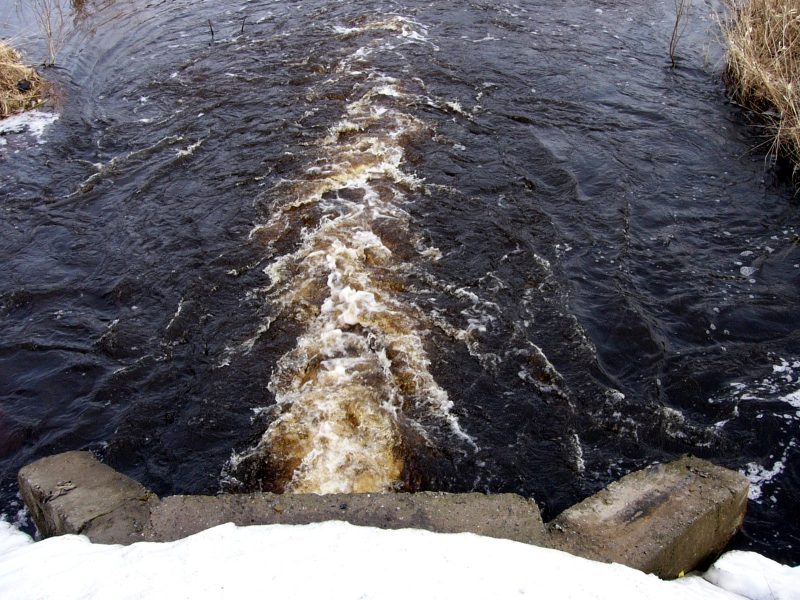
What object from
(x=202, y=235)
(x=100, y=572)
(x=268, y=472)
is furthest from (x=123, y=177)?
(x=100, y=572)

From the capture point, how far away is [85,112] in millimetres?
10031

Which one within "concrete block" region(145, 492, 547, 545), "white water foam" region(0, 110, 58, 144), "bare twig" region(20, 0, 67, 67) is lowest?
"concrete block" region(145, 492, 547, 545)

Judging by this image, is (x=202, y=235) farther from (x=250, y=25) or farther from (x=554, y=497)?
(x=250, y=25)

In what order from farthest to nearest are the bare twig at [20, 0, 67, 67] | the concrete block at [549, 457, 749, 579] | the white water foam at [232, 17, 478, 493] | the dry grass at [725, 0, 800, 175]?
the bare twig at [20, 0, 67, 67] → the dry grass at [725, 0, 800, 175] → the white water foam at [232, 17, 478, 493] → the concrete block at [549, 457, 749, 579]

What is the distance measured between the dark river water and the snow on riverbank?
3.35 feet

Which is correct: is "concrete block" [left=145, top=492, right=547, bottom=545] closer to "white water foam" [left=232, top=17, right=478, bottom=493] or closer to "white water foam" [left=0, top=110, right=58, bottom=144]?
"white water foam" [left=232, top=17, right=478, bottom=493]

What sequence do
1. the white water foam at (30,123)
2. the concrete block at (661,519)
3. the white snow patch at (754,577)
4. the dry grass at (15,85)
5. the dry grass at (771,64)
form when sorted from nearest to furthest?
the white snow patch at (754,577)
the concrete block at (661,519)
the dry grass at (771,64)
the white water foam at (30,123)
the dry grass at (15,85)

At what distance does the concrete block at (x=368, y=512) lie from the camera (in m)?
3.88

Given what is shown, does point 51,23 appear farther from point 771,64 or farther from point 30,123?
point 771,64

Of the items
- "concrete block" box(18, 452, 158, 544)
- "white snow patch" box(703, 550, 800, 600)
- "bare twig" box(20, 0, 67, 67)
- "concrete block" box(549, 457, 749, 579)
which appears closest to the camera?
"white snow patch" box(703, 550, 800, 600)

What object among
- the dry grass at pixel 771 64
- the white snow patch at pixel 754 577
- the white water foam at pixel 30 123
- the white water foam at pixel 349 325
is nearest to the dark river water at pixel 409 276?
the white water foam at pixel 349 325

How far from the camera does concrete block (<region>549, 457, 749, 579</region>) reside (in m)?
3.80

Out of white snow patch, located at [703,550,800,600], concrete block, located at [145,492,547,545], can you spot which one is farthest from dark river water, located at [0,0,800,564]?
concrete block, located at [145,492,547,545]

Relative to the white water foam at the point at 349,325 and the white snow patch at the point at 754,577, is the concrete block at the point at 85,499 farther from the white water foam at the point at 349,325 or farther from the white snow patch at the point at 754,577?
the white snow patch at the point at 754,577
